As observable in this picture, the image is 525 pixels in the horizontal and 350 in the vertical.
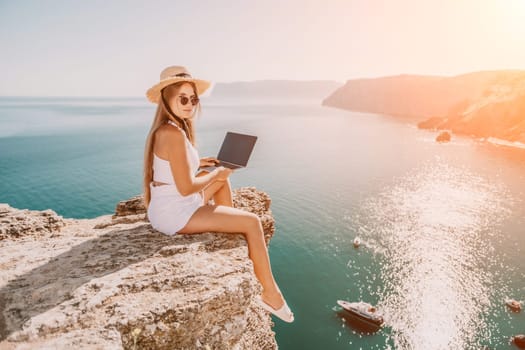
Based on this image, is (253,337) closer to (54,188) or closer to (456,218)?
(456,218)

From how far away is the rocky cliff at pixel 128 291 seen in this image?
3.55 meters

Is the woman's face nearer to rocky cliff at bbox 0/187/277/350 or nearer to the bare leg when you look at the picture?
the bare leg

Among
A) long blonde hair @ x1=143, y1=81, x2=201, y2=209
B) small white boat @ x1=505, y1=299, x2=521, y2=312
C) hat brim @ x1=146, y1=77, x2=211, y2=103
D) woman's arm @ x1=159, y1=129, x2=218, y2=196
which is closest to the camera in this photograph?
woman's arm @ x1=159, y1=129, x2=218, y2=196

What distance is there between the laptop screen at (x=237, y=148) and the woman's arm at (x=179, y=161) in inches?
56.8

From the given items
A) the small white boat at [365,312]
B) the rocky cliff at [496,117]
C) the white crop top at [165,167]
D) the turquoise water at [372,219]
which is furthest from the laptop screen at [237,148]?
the rocky cliff at [496,117]

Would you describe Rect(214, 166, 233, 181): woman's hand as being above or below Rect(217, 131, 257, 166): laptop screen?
below

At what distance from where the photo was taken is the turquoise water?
31.4m

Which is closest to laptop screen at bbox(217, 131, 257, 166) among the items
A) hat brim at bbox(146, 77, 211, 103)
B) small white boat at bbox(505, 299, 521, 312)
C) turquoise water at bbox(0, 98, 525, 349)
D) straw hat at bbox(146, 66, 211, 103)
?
hat brim at bbox(146, 77, 211, 103)

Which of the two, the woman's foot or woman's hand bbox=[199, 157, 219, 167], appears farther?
woman's hand bbox=[199, 157, 219, 167]

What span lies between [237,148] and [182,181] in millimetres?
1769

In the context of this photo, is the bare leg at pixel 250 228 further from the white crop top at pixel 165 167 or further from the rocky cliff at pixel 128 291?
the white crop top at pixel 165 167

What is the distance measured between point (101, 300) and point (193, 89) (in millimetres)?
3445

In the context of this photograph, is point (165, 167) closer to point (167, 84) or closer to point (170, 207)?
point (170, 207)

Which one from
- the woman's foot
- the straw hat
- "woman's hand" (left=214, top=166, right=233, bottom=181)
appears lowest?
the woman's foot
